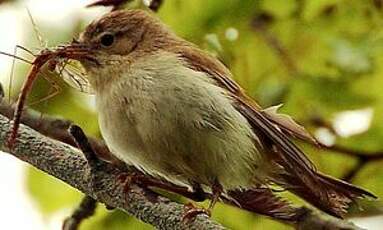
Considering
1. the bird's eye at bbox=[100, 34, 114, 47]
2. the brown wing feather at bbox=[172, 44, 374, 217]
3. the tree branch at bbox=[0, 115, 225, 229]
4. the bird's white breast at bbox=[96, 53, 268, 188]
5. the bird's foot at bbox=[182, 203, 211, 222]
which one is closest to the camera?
the bird's foot at bbox=[182, 203, 211, 222]

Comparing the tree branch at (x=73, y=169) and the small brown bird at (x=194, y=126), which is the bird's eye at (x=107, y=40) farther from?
the tree branch at (x=73, y=169)

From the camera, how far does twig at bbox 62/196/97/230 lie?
2787 millimetres

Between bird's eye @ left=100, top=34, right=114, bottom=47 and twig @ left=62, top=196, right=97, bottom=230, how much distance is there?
1.76 ft

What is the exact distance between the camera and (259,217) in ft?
10.00

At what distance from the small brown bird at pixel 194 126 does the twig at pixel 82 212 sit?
0.16 meters

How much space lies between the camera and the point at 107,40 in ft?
10.2

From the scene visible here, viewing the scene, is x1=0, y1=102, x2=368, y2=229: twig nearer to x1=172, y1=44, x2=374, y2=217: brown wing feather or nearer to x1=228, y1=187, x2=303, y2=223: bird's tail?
x1=228, y1=187, x2=303, y2=223: bird's tail

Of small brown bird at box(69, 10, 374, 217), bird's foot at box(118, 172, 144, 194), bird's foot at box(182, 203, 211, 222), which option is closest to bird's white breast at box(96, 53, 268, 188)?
small brown bird at box(69, 10, 374, 217)

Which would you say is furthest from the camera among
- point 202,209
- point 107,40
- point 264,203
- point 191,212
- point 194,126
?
point 107,40

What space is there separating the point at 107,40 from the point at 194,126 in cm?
51

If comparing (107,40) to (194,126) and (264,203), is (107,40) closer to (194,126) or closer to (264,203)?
(194,126)

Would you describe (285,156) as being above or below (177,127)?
above

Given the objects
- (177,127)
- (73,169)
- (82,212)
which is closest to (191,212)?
(73,169)

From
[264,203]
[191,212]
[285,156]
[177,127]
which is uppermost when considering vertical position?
[285,156]
